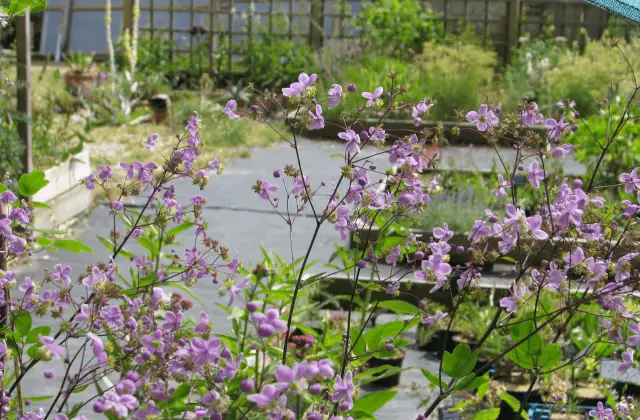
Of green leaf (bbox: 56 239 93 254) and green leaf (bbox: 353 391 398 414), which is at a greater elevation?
green leaf (bbox: 56 239 93 254)

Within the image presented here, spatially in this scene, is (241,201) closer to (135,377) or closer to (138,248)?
(138,248)

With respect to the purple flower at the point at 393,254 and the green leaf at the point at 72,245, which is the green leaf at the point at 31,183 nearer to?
the green leaf at the point at 72,245

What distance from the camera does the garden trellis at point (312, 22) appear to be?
547 inches

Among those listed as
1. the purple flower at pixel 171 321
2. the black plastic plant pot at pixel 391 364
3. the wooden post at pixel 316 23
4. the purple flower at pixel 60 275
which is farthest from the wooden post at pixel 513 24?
the purple flower at pixel 171 321

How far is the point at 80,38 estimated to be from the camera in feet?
53.7

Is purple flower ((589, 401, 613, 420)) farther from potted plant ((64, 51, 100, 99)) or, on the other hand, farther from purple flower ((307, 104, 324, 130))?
potted plant ((64, 51, 100, 99))

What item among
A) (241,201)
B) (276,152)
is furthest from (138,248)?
(276,152)

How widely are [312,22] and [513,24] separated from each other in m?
2.84

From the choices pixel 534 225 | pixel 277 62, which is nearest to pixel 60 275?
pixel 534 225

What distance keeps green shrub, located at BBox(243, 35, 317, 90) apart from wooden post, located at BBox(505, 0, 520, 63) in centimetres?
290

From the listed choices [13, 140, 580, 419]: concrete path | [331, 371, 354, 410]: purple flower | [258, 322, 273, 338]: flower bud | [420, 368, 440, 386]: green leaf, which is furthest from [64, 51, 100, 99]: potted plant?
[258, 322, 273, 338]: flower bud

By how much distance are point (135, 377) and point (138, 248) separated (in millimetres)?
5127

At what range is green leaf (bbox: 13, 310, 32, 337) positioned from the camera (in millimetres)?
1542

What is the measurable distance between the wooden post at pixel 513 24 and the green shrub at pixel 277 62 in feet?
9.52
